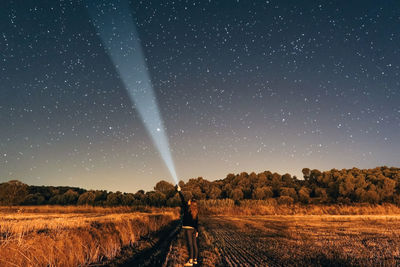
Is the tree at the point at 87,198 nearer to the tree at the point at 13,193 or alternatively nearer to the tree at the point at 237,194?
the tree at the point at 13,193

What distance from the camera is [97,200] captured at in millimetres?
87312

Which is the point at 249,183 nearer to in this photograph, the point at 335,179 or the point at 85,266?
the point at 335,179

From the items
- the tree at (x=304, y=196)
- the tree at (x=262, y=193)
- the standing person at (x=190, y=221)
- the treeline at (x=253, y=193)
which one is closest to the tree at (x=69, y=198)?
the treeline at (x=253, y=193)

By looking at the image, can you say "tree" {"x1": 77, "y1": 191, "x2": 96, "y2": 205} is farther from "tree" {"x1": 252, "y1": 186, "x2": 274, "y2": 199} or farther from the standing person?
the standing person

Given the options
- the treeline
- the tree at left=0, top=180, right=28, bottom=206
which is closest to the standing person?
the treeline

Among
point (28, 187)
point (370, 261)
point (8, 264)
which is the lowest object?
point (370, 261)

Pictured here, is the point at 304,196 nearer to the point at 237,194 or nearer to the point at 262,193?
the point at 262,193

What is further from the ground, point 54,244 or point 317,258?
point 54,244

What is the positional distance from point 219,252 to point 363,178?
10655 centimetres

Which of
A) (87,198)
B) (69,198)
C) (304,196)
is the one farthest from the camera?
(304,196)

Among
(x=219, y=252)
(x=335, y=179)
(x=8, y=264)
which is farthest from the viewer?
(x=335, y=179)

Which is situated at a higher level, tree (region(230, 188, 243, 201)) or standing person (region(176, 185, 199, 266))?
tree (region(230, 188, 243, 201))

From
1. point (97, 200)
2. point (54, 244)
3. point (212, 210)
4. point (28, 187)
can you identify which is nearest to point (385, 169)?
point (212, 210)

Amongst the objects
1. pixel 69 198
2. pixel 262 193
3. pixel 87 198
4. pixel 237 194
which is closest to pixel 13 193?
pixel 69 198
